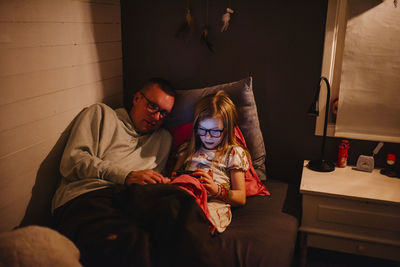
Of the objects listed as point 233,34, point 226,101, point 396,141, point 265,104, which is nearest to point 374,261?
point 396,141

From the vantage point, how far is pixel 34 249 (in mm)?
1224

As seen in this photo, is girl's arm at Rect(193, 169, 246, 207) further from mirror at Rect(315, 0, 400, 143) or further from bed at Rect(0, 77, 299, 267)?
mirror at Rect(315, 0, 400, 143)

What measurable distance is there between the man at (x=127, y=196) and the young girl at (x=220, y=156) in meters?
0.23

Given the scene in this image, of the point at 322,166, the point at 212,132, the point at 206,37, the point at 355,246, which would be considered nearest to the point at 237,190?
the point at 212,132

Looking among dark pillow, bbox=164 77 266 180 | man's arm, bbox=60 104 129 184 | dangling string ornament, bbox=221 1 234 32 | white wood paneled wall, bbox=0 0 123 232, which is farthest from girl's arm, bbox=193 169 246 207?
dangling string ornament, bbox=221 1 234 32

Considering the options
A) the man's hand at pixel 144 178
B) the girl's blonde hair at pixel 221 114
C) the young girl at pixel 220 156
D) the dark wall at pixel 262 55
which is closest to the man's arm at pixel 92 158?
the man's hand at pixel 144 178

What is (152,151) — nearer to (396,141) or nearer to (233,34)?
(233,34)

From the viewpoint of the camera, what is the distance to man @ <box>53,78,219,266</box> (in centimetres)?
137

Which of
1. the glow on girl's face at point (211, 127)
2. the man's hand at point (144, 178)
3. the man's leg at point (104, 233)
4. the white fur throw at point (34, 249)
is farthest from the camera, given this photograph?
the glow on girl's face at point (211, 127)

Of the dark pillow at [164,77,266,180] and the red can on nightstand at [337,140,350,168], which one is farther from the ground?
the dark pillow at [164,77,266,180]

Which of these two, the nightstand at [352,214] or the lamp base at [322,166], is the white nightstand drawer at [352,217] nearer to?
the nightstand at [352,214]

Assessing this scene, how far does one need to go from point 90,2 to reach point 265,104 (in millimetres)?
1187

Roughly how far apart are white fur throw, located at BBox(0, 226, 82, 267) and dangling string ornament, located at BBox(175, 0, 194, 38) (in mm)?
1469

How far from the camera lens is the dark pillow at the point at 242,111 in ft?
6.79
